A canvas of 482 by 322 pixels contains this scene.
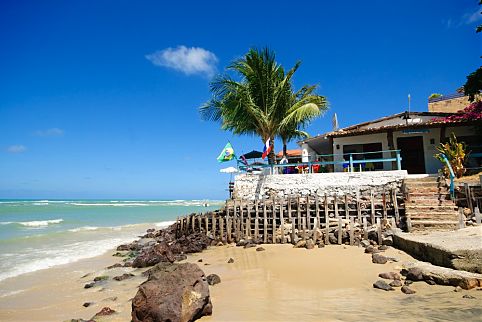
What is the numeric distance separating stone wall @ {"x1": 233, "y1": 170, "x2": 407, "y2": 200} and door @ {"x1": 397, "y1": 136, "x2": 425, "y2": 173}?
5.20 meters

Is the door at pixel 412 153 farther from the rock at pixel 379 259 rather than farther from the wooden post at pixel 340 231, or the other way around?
the rock at pixel 379 259

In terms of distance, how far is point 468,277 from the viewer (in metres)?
6.50

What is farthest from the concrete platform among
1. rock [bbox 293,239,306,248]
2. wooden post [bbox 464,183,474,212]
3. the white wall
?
the white wall

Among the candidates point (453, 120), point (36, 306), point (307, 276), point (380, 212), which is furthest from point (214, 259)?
point (453, 120)

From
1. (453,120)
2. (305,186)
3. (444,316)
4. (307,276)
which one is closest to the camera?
(444,316)

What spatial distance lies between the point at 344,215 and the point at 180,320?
1015cm

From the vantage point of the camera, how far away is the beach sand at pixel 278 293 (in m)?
5.80

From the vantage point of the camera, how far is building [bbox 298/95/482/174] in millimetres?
18312

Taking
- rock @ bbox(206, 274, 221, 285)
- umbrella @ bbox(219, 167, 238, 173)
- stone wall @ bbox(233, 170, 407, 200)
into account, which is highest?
umbrella @ bbox(219, 167, 238, 173)

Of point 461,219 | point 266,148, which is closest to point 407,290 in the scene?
point 461,219

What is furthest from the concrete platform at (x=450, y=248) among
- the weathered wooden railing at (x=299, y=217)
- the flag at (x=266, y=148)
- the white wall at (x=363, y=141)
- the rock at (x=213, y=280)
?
the white wall at (x=363, y=141)

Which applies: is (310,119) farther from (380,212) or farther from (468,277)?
(468,277)

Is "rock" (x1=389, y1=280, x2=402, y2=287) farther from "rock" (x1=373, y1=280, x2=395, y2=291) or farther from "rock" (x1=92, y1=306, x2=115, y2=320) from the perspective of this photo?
"rock" (x1=92, y1=306, x2=115, y2=320)

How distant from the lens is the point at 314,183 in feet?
54.1
